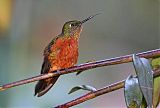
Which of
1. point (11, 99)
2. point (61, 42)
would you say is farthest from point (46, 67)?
point (11, 99)

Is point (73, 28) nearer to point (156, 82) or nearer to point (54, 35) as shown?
point (156, 82)

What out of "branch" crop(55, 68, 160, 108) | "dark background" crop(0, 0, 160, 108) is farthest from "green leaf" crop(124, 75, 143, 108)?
"dark background" crop(0, 0, 160, 108)

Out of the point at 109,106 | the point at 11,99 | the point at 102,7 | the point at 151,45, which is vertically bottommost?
the point at 109,106

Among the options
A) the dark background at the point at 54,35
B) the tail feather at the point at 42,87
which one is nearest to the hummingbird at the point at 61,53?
the tail feather at the point at 42,87

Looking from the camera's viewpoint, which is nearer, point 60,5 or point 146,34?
point 60,5

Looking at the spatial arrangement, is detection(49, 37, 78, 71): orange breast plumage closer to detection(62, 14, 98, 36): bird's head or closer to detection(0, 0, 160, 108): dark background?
detection(62, 14, 98, 36): bird's head

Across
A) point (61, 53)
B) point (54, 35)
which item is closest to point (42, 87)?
point (61, 53)

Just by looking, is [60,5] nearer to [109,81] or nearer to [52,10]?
[52,10]
